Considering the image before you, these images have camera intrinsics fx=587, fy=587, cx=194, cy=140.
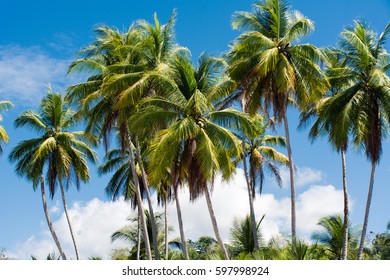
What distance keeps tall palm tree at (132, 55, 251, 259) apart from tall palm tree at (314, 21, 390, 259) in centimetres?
499

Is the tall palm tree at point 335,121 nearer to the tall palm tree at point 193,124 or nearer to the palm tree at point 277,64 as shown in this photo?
the palm tree at point 277,64

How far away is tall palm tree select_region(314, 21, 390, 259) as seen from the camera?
78.7 feet

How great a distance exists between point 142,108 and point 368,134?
371 inches

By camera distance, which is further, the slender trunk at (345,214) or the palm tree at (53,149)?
the palm tree at (53,149)

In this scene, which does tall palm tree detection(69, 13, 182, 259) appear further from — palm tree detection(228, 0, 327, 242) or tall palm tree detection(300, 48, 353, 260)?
tall palm tree detection(300, 48, 353, 260)

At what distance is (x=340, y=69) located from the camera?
26.3m

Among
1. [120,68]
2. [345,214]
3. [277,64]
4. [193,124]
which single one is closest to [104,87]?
[120,68]

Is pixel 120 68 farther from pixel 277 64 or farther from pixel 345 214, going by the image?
pixel 345 214

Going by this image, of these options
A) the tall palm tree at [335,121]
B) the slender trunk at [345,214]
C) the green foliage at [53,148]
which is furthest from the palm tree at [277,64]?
the green foliage at [53,148]

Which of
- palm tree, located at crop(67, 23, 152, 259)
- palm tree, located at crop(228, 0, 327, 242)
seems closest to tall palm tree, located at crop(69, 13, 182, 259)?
palm tree, located at crop(67, 23, 152, 259)

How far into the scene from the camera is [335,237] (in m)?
29.8

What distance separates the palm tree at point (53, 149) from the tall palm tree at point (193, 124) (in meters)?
10.3

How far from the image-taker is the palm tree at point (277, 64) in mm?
23656
